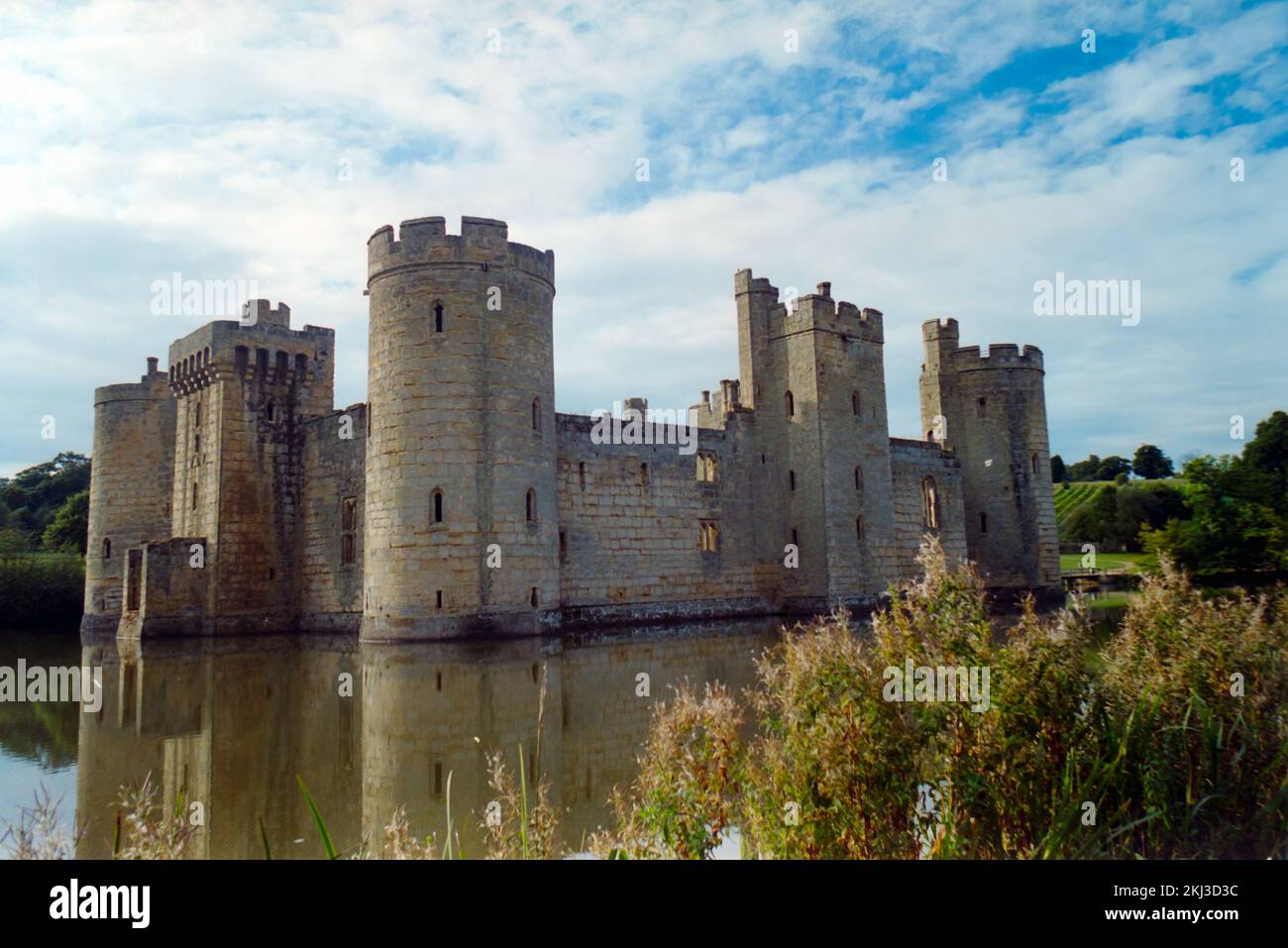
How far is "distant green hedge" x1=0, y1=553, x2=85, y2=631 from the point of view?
27000 millimetres

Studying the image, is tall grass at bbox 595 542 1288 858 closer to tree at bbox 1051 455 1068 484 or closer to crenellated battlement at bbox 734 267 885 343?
crenellated battlement at bbox 734 267 885 343

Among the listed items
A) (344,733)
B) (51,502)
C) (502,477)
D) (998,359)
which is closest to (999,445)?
(998,359)

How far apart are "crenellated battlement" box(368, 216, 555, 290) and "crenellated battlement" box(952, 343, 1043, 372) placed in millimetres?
18041

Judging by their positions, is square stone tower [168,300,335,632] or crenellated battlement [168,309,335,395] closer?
square stone tower [168,300,335,632]

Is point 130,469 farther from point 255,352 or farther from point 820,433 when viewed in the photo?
point 820,433

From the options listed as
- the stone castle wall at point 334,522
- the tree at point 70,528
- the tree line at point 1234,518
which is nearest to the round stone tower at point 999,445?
the tree line at point 1234,518

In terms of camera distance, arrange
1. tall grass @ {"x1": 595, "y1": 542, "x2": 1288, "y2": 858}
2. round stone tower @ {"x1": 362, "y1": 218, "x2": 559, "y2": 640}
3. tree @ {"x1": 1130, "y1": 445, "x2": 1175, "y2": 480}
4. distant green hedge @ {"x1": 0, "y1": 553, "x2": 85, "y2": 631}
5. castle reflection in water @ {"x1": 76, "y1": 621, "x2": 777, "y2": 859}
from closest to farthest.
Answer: tall grass @ {"x1": 595, "y1": 542, "x2": 1288, "y2": 858}, castle reflection in water @ {"x1": 76, "y1": 621, "x2": 777, "y2": 859}, round stone tower @ {"x1": 362, "y1": 218, "x2": 559, "y2": 640}, distant green hedge @ {"x1": 0, "y1": 553, "x2": 85, "y2": 631}, tree @ {"x1": 1130, "y1": 445, "x2": 1175, "y2": 480}

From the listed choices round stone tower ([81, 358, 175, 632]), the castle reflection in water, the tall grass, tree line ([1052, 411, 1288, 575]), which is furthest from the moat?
round stone tower ([81, 358, 175, 632])

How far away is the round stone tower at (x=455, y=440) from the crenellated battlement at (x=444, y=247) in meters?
0.03

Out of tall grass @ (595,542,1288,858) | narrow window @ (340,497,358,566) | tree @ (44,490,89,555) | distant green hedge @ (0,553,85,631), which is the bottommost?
tall grass @ (595,542,1288,858)

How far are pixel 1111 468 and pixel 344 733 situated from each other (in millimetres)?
68472

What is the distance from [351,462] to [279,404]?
3.25 metres

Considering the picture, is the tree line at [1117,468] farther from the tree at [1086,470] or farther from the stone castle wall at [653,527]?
the stone castle wall at [653,527]
